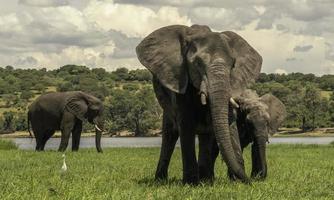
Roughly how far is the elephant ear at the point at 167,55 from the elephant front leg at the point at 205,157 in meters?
1.32

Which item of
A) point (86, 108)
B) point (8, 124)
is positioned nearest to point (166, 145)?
point (86, 108)

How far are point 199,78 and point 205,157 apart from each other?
6.33 feet

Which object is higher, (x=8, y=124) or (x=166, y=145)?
(x=166, y=145)

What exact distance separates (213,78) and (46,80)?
159108 mm

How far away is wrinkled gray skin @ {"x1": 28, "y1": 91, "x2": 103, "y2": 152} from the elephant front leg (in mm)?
15308

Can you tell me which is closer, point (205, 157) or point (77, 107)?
point (205, 157)

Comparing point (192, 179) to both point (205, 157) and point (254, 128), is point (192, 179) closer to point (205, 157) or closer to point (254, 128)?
point (205, 157)

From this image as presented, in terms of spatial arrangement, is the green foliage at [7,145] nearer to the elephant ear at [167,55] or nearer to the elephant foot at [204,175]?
the elephant ear at [167,55]

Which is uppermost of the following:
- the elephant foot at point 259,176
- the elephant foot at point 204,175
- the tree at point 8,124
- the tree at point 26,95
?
the tree at point 26,95

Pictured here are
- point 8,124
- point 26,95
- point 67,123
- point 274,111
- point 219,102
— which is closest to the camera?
point 219,102

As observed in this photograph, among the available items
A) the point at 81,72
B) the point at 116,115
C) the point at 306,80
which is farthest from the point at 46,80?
the point at 306,80

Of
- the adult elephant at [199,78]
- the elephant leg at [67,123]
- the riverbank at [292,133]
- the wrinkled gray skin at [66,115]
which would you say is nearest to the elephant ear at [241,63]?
the adult elephant at [199,78]

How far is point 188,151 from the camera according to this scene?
11.1m

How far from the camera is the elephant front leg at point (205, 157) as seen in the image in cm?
1157
